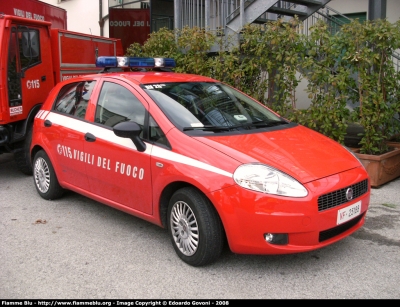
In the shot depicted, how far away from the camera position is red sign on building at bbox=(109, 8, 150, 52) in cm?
1370

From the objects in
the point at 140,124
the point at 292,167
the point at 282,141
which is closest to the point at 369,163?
the point at 282,141

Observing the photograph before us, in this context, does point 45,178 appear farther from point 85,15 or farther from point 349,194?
point 85,15

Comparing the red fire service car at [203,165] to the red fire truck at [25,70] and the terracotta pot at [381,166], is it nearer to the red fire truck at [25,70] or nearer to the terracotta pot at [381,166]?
the red fire truck at [25,70]

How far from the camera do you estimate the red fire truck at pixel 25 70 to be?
660cm

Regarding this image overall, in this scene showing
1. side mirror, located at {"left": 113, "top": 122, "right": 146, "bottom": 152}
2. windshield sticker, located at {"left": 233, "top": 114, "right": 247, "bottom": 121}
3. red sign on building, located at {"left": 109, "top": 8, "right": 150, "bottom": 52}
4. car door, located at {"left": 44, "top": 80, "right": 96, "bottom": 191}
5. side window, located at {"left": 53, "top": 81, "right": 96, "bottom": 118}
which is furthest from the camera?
red sign on building, located at {"left": 109, "top": 8, "right": 150, "bottom": 52}

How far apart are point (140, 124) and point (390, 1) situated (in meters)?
8.49

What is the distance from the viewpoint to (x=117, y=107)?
188 inches

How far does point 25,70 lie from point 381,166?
5.22 metres

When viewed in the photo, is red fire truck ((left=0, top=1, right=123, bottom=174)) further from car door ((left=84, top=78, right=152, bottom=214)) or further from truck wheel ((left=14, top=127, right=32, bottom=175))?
car door ((left=84, top=78, right=152, bottom=214))

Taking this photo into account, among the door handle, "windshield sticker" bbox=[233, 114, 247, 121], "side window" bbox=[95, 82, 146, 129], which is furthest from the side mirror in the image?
"windshield sticker" bbox=[233, 114, 247, 121]

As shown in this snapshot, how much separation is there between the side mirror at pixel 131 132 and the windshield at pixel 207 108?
0.32m

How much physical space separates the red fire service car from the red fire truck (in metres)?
1.50

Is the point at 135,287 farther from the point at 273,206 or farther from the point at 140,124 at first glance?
the point at 140,124

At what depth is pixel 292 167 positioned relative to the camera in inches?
146
